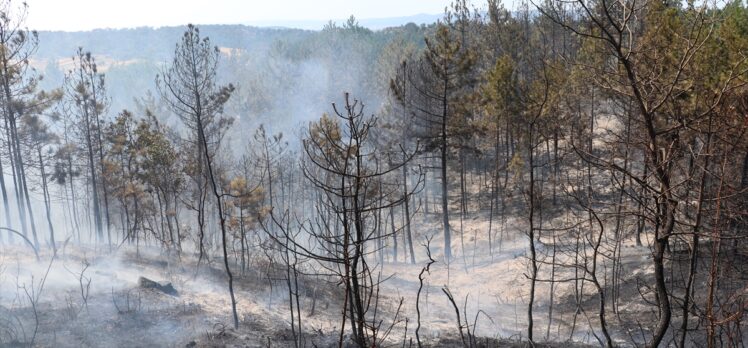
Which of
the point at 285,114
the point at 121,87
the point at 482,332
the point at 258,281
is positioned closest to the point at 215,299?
the point at 258,281

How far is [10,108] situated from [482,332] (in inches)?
825

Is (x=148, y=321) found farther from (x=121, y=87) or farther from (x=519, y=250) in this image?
(x=121, y=87)

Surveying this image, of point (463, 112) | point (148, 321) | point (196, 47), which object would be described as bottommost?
point (148, 321)

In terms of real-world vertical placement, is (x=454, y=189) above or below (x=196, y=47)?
below

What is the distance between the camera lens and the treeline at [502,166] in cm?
522

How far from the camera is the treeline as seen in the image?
5219 millimetres

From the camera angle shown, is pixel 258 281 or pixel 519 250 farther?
pixel 519 250

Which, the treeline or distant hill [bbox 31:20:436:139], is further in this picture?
distant hill [bbox 31:20:436:139]

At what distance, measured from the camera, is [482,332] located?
17.3m

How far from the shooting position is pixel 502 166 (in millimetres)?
37375

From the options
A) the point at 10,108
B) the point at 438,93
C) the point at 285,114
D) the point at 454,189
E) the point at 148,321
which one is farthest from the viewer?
the point at 285,114

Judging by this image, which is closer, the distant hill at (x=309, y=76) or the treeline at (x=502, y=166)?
the treeline at (x=502, y=166)

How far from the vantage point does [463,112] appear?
1092 inches

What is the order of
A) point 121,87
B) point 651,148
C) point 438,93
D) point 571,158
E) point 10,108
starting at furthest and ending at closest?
1. point 121,87
2. point 571,158
3. point 438,93
4. point 10,108
5. point 651,148
